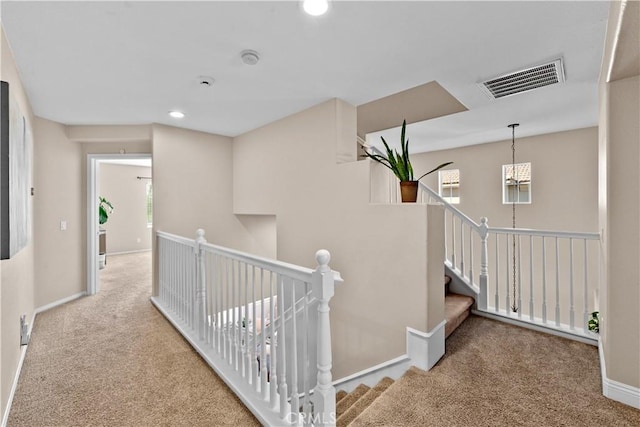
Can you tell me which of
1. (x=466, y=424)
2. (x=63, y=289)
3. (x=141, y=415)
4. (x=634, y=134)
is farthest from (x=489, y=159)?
(x=63, y=289)

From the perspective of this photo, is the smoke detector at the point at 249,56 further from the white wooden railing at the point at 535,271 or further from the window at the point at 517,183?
the window at the point at 517,183

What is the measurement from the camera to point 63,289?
371 cm

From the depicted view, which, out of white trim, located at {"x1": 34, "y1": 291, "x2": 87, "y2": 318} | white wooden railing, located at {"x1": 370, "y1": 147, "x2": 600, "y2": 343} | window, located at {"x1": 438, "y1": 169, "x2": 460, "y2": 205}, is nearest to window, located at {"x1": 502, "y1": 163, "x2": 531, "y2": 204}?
white wooden railing, located at {"x1": 370, "y1": 147, "x2": 600, "y2": 343}

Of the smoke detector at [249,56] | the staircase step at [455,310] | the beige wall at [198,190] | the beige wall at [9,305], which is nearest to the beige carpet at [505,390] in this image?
the staircase step at [455,310]

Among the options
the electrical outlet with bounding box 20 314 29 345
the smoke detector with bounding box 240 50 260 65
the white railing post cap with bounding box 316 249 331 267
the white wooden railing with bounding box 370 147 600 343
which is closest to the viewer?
the white railing post cap with bounding box 316 249 331 267

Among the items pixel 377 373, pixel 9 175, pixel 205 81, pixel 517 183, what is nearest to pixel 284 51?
pixel 205 81

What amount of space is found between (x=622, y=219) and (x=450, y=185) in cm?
397

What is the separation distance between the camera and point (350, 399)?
2.35 m

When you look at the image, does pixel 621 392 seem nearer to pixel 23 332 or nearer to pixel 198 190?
pixel 23 332

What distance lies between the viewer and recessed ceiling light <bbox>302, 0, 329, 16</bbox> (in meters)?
1.55

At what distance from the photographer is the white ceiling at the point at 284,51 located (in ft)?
5.32

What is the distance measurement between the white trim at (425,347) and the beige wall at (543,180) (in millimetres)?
3320

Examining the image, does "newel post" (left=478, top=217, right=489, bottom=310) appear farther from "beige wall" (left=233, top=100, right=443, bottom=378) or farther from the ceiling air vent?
the ceiling air vent

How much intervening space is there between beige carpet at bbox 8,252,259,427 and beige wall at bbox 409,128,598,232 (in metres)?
4.82
